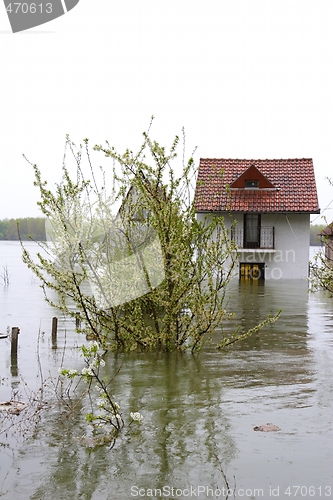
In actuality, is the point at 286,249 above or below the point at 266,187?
below

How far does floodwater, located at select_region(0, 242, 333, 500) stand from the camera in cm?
620

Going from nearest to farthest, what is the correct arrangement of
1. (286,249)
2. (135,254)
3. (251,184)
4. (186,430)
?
(186,430), (135,254), (286,249), (251,184)

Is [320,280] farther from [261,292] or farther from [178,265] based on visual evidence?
[261,292]

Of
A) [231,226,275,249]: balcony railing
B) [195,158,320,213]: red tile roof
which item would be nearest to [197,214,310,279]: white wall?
[231,226,275,249]: balcony railing

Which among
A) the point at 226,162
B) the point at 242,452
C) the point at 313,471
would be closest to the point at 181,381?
the point at 242,452

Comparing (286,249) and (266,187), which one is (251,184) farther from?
(286,249)

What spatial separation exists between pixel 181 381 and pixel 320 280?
5.77m

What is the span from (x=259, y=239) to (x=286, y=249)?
1.47m

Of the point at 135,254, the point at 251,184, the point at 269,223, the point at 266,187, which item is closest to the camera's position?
the point at 135,254

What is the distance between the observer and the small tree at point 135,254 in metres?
11.3

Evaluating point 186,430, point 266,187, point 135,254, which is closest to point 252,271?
point 266,187

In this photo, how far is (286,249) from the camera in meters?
32.1

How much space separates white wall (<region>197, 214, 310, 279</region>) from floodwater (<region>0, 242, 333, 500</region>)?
60.5 ft

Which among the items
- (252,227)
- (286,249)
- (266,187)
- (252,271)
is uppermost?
(266,187)
